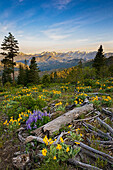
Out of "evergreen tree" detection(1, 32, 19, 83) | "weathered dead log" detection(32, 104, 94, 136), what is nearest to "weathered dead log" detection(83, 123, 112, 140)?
"weathered dead log" detection(32, 104, 94, 136)

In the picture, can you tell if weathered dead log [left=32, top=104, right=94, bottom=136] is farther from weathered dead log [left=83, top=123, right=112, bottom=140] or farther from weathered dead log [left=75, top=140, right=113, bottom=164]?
weathered dead log [left=75, top=140, right=113, bottom=164]

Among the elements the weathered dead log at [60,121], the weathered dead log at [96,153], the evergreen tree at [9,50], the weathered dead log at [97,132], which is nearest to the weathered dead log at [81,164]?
the weathered dead log at [96,153]

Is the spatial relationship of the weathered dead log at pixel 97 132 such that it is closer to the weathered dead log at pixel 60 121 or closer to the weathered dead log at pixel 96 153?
the weathered dead log at pixel 60 121

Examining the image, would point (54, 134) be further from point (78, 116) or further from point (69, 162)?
point (78, 116)

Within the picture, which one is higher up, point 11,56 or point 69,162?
point 11,56

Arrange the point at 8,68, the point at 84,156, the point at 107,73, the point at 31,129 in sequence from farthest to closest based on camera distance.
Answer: the point at 8,68, the point at 107,73, the point at 31,129, the point at 84,156

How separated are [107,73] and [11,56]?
25.1 metres

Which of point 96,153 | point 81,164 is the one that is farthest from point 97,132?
point 81,164

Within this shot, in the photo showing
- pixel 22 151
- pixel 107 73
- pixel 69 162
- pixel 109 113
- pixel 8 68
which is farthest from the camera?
pixel 8 68

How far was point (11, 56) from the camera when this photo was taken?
2597 centimetres

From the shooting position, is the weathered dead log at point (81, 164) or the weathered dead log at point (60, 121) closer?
the weathered dead log at point (81, 164)

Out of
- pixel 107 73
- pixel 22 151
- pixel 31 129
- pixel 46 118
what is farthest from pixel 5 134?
pixel 107 73

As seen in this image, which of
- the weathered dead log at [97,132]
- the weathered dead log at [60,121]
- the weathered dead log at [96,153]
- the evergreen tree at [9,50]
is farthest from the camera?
the evergreen tree at [9,50]

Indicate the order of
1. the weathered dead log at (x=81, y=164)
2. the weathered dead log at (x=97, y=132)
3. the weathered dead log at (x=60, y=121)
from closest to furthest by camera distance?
the weathered dead log at (x=81, y=164)
the weathered dead log at (x=97, y=132)
the weathered dead log at (x=60, y=121)
